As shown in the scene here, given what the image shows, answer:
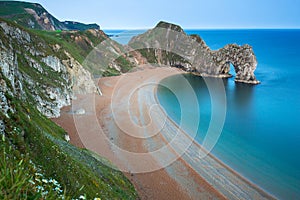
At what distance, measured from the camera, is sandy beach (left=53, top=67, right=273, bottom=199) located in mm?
23391

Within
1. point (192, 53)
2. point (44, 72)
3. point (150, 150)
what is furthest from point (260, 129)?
point (192, 53)

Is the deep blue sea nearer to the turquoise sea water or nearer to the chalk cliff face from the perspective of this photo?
the turquoise sea water

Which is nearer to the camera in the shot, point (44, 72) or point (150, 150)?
point (150, 150)

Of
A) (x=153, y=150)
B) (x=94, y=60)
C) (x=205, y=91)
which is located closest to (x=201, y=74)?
(x=205, y=91)

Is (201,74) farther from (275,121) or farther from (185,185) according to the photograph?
(185,185)

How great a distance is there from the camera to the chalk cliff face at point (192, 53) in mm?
85250

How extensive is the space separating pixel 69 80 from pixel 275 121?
41.9 meters

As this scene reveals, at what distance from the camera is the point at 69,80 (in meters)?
44.8

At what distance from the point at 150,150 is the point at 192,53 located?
82399mm

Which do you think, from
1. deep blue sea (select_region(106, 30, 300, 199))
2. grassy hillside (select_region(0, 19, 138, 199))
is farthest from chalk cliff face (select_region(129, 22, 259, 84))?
grassy hillside (select_region(0, 19, 138, 199))

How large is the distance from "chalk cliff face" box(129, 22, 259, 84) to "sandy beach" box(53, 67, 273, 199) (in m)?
49.9

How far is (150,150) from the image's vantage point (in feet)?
Result: 101

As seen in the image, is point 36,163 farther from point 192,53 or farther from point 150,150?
point 192,53

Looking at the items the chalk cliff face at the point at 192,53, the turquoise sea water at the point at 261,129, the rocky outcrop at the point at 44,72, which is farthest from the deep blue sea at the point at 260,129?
the rocky outcrop at the point at 44,72
